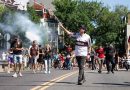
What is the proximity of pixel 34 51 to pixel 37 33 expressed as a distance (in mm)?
75441

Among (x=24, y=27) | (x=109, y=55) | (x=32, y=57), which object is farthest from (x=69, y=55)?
(x=24, y=27)

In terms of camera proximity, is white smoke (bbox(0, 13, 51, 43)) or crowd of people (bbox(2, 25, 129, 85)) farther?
white smoke (bbox(0, 13, 51, 43))

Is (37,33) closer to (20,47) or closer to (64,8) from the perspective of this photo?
(64,8)

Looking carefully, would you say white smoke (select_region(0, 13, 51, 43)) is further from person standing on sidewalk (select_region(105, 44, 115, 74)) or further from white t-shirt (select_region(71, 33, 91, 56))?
white t-shirt (select_region(71, 33, 91, 56))

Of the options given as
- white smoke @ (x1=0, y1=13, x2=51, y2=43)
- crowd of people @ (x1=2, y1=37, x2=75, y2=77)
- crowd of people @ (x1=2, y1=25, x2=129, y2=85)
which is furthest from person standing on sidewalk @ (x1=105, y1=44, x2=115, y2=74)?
white smoke @ (x1=0, y1=13, x2=51, y2=43)

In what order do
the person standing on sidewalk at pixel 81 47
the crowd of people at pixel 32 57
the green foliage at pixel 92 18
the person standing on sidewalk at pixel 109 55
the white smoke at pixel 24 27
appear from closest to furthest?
the person standing on sidewalk at pixel 81 47 < the crowd of people at pixel 32 57 < the person standing on sidewalk at pixel 109 55 < the white smoke at pixel 24 27 < the green foliage at pixel 92 18

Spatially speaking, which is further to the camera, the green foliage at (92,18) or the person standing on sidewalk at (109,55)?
the green foliage at (92,18)

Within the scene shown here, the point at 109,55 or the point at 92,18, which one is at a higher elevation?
the point at 92,18

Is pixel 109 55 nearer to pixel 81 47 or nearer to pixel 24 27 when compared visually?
pixel 81 47

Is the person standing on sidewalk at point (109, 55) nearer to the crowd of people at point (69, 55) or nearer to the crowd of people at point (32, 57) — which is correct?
the crowd of people at point (69, 55)

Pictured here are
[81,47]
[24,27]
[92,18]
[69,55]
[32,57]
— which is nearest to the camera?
[81,47]

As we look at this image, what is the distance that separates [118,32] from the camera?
11925 cm

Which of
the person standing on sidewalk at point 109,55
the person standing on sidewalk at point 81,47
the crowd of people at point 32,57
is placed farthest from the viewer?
the person standing on sidewalk at point 109,55

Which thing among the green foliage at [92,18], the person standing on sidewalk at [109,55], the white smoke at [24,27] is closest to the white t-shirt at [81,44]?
the person standing on sidewalk at [109,55]
